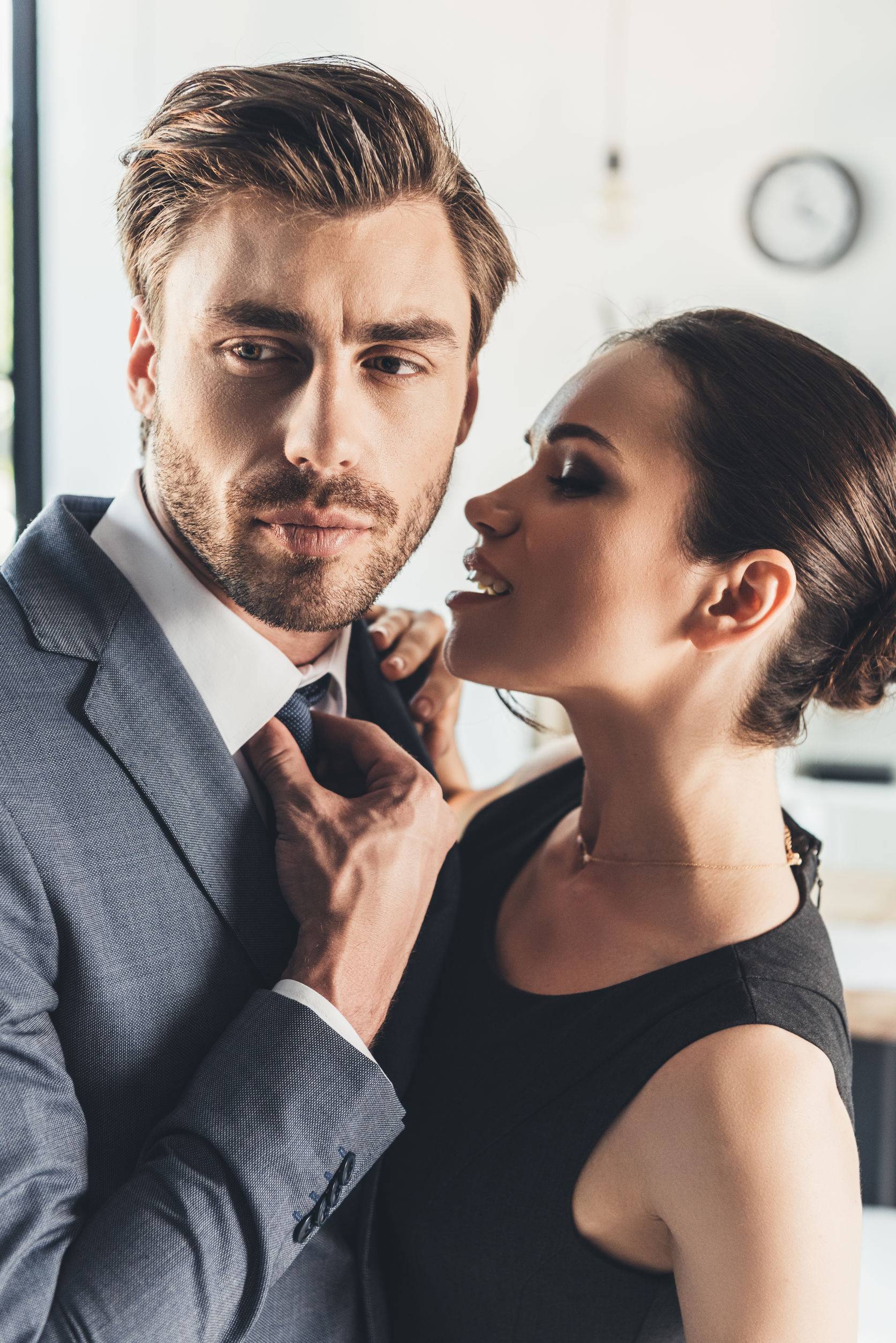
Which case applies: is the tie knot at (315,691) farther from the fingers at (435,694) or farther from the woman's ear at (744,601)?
the woman's ear at (744,601)

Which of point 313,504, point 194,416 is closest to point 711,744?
point 313,504

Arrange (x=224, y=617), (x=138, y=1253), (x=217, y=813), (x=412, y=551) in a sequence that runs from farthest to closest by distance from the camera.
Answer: (x=412, y=551) < (x=224, y=617) < (x=217, y=813) < (x=138, y=1253)

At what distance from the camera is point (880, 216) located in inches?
164

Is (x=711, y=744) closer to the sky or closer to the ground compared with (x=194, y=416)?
closer to the ground

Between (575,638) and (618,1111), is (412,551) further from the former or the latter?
(618,1111)

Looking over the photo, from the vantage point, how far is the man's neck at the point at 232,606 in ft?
4.07

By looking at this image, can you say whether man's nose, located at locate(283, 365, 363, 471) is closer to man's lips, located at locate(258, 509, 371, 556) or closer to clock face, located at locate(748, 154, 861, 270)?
man's lips, located at locate(258, 509, 371, 556)

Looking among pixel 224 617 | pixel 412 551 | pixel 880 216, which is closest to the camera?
pixel 224 617

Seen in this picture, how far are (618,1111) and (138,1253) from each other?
45 cm

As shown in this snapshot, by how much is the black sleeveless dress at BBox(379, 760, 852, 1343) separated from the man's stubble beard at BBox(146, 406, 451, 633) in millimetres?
468

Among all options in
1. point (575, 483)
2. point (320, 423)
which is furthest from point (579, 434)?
point (320, 423)

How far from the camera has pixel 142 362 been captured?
1.33 metres

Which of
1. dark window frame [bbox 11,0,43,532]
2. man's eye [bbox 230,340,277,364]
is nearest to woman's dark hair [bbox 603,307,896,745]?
man's eye [bbox 230,340,277,364]

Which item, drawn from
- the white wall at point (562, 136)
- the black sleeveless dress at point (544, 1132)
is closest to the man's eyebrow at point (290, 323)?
the black sleeveless dress at point (544, 1132)
